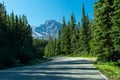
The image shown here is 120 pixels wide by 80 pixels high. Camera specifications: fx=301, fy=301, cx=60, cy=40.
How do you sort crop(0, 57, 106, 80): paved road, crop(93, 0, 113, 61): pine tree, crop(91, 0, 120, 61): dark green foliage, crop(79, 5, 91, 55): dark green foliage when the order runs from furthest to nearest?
crop(79, 5, 91, 55): dark green foliage, crop(93, 0, 113, 61): pine tree, crop(91, 0, 120, 61): dark green foliage, crop(0, 57, 106, 80): paved road

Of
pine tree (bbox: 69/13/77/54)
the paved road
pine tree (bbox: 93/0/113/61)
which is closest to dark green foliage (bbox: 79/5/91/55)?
pine tree (bbox: 69/13/77/54)

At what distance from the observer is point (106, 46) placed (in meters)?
37.9

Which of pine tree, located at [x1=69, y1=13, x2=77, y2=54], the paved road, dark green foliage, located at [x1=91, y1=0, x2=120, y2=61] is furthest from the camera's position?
pine tree, located at [x1=69, y1=13, x2=77, y2=54]

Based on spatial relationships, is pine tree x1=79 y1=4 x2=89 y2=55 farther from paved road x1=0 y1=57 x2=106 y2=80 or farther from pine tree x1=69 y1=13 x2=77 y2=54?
paved road x1=0 y1=57 x2=106 y2=80

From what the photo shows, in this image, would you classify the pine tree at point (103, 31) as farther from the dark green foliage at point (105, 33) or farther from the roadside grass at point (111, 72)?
the roadside grass at point (111, 72)

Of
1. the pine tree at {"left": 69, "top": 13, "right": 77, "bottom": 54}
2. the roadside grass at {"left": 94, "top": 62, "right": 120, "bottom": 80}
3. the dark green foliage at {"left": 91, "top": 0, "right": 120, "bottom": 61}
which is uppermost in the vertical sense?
the pine tree at {"left": 69, "top": 13, "right": 77, "bottom": 54}

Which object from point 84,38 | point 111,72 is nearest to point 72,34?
point 84,38

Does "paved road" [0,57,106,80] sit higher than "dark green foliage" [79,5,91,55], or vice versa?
"dark green foliage" [79,5,91,55]

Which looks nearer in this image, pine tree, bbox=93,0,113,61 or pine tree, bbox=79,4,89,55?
pine tree, bbox=93,0,113,61

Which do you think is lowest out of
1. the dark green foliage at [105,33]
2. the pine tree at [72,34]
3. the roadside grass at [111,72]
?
the roadside grass at [111,72]

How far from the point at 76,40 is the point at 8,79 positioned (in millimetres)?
95153

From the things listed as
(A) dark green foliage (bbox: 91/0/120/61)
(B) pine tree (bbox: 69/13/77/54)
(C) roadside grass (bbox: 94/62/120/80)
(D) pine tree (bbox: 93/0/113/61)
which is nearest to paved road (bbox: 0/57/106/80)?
(C) roadside grass (bbox: 94/62/120/80)

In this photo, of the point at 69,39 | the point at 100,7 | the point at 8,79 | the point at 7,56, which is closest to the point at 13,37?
the point at 7,56

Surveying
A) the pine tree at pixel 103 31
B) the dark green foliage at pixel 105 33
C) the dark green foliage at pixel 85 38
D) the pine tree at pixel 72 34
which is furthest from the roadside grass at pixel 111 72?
the pine tree at pixel 72 34
